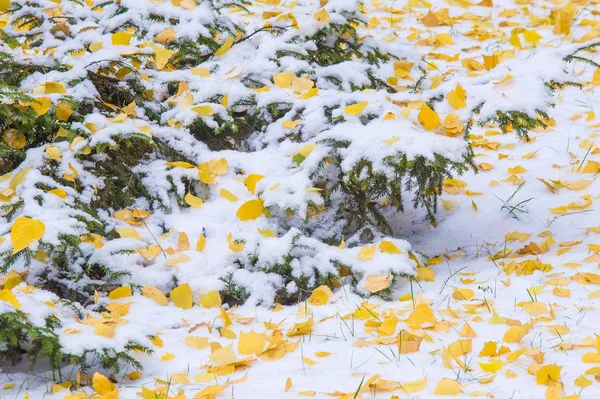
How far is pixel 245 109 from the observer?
2.86 metres

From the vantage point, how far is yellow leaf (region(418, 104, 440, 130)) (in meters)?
2.35

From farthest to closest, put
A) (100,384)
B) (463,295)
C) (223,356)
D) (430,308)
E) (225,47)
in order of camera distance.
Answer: (225,47) → (463,295) → (430,308) → (223,356) → (100,384)

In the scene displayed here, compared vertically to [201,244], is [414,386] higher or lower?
higher

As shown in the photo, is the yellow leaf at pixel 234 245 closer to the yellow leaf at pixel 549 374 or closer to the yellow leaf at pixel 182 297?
the yellow leaf at pixel 182 297

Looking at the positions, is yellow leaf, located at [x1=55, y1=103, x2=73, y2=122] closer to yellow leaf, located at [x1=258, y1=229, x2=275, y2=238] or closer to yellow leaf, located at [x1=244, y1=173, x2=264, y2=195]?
yellow leaf, located at [x1=244, y1=173, x2=264, y2=195]

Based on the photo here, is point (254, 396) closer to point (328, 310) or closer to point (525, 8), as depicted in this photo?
point (328, 310)

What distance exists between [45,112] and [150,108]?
0.53 metres

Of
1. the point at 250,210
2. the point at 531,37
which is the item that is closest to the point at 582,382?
the point at 250,210

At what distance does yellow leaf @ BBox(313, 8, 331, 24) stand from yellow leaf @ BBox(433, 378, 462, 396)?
1.96m

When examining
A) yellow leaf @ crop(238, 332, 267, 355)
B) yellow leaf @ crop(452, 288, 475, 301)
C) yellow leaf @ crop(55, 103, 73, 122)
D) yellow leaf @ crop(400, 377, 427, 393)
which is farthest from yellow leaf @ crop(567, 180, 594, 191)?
yellow leaf @ crop(55, 103, 73, 122)

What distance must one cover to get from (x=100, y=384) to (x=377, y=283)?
3.39 feet

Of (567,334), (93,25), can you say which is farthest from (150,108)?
(567,334)

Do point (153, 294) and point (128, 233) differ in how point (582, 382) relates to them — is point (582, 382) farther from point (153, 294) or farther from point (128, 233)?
point (128, 233)

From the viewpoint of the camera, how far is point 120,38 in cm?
277
